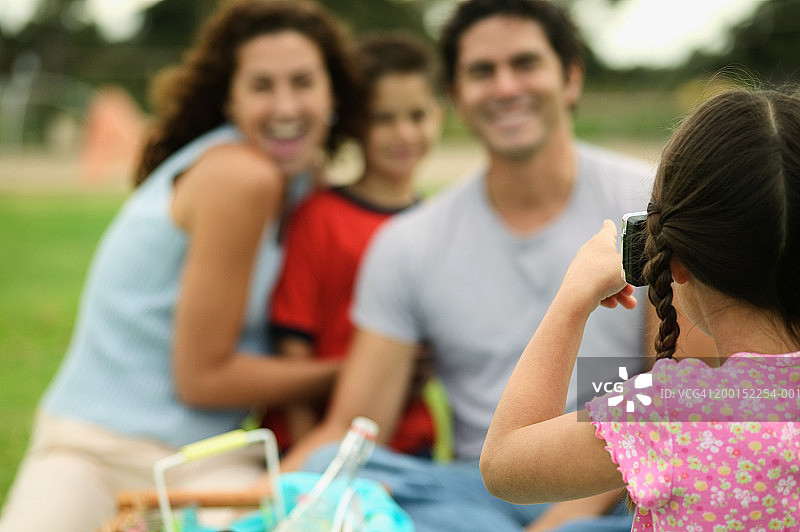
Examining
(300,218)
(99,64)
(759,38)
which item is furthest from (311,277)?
(99,64)

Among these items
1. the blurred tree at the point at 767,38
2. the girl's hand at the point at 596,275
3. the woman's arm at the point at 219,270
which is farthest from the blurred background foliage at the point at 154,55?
the girl's hand at the point at 596,275

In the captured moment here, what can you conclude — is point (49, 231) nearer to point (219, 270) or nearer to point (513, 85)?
point (219, 270)

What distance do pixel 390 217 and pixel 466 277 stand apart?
21.4 inches

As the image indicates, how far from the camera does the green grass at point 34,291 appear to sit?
14.3ft

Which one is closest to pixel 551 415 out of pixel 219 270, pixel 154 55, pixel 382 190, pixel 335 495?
pixel 335 495

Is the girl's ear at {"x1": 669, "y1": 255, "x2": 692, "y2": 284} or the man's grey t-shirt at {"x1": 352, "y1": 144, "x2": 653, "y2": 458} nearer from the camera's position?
the girl's ear at {"x1": 669, "y1": 255, "x2": 692, "y2": 284}

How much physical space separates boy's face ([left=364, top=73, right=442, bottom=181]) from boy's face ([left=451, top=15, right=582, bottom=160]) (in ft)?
1.29

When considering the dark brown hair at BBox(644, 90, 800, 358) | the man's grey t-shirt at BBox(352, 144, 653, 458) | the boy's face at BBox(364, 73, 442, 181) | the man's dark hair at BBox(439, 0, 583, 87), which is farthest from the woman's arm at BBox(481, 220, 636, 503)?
the boy's face at BBox(364, 73, 442, 181)

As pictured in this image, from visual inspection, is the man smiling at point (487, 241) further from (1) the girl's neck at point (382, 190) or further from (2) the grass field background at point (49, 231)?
(2) the grass field background at point (49, 231)

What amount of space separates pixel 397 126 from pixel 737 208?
6.47 feet

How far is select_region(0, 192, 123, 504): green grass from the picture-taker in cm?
436

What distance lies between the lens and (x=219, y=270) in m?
2.50

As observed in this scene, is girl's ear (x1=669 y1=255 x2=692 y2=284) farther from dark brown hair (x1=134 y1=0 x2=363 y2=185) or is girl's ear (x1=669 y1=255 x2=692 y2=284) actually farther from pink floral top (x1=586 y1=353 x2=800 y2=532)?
dark brown hair (x1=134 y1=0 x2=363 y2=185)

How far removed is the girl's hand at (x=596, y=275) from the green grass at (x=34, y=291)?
9.00ft
